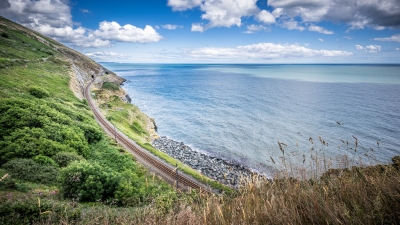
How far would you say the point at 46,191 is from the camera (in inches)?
492

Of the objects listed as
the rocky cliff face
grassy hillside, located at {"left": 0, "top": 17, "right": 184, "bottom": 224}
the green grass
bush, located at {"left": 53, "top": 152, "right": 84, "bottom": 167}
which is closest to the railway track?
grassy hillside, located at {"left": 0, "top": 17, "right": 184, "bottom": 224}

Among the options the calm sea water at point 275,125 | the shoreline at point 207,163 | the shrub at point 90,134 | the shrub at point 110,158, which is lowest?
the shoreline at point 207,163

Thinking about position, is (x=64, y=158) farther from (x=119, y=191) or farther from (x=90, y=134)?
(x=90, y=134)

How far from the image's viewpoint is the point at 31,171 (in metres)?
14.5

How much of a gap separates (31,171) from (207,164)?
24.1 meters

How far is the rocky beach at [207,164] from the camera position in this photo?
30.0 metres

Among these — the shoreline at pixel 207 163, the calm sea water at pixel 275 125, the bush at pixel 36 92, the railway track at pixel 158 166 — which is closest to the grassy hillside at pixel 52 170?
the railway track at pixel 158 166

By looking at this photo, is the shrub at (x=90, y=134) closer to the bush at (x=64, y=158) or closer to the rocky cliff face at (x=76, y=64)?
the bush at (x=64, y=158)

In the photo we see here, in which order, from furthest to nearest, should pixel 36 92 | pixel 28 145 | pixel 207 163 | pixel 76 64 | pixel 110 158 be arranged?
pixel 76 64
pixel 207 163
pixel 36 92
pixel 110 158
pixel 28 145

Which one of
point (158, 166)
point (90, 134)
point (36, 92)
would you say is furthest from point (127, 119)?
point (158, 166)

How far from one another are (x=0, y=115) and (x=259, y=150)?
3698 cm

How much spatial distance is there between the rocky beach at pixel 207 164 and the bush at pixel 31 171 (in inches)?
766

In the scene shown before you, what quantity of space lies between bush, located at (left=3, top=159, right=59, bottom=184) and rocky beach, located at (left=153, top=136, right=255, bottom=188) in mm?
19467

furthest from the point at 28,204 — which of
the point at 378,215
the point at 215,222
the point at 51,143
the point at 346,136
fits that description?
the point at 346,136
